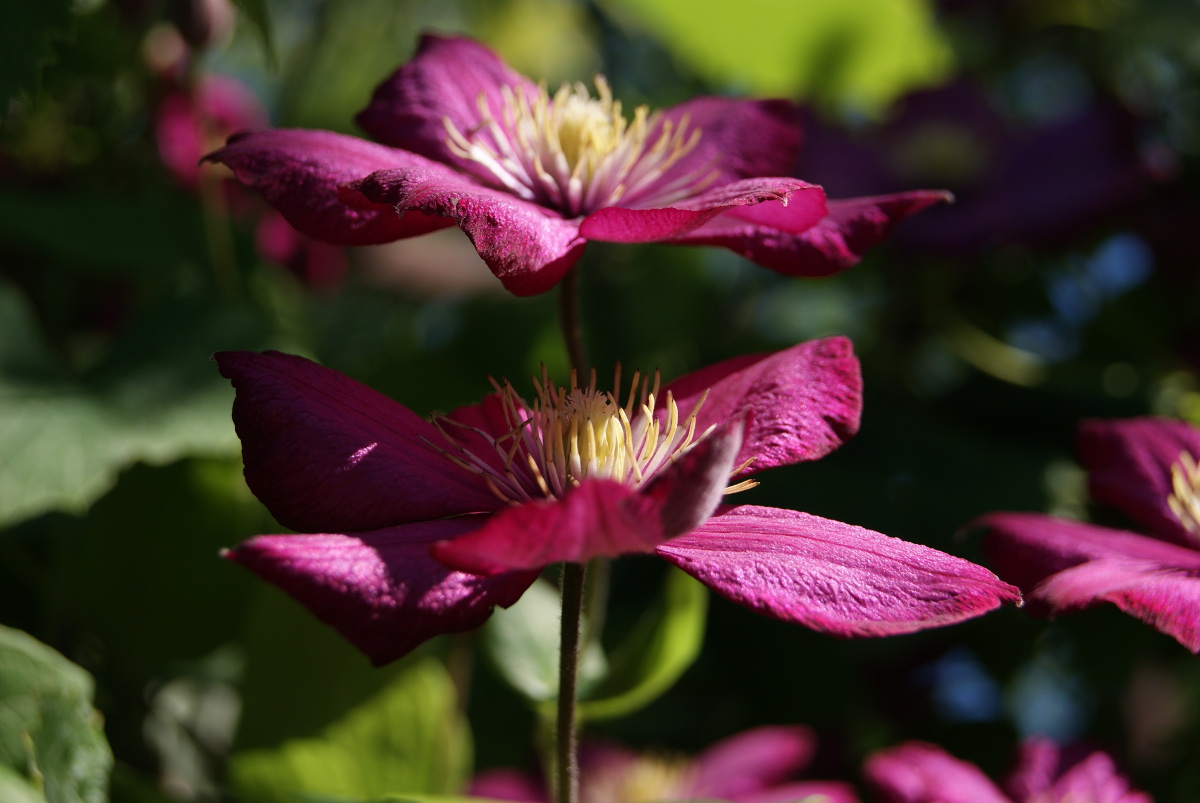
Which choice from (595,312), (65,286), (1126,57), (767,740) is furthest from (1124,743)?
(65,286)

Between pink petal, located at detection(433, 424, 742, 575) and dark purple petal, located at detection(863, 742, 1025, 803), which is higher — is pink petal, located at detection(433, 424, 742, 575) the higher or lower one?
the higher one

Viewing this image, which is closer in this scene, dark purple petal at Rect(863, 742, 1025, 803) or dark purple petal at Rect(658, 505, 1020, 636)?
dark purple petal at Rect(658, 505, 1020, 636)

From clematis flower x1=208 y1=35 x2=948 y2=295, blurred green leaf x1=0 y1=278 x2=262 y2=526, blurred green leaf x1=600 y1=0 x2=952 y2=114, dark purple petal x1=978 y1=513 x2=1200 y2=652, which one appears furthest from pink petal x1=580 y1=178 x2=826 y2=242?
blurred green leaf x1=600 y1=0 x2=952 y2=114

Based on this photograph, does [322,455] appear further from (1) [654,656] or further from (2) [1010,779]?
(2) [1010,779]

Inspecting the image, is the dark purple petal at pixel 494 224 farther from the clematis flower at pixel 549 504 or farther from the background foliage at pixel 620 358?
the background foliage at pixel 620 358

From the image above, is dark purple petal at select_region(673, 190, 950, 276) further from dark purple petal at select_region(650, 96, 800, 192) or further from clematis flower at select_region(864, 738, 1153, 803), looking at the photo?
clematis flower at select_region(864, 738, 1153, 803)

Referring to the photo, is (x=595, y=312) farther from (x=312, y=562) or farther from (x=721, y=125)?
(x=312, y=562)

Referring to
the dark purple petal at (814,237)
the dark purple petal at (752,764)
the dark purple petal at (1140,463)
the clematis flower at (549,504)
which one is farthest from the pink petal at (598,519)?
the dark purple petal at (752,764)
